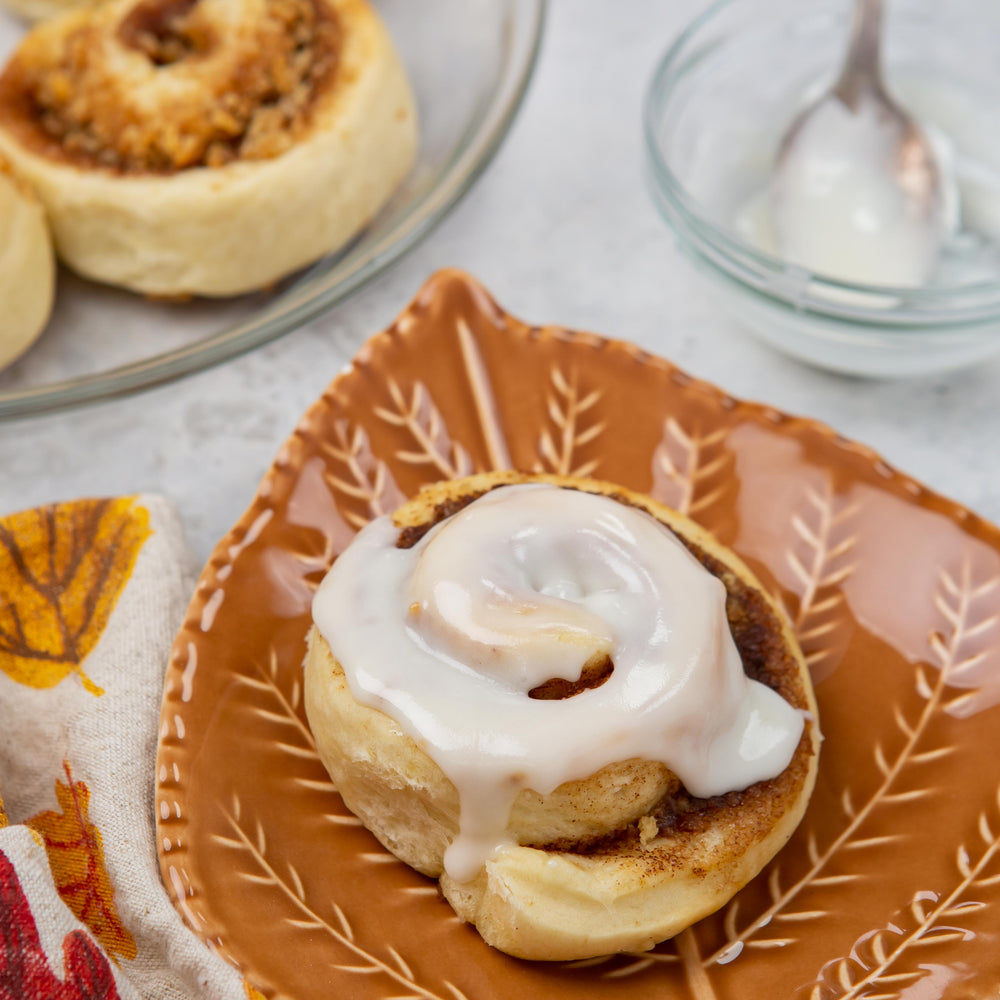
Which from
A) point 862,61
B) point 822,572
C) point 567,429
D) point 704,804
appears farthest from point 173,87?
point 704,804

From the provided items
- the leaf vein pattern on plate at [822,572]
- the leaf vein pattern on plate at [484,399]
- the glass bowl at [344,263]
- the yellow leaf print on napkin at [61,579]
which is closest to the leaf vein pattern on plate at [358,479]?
the leaf vein pattern on plate at [484,399]

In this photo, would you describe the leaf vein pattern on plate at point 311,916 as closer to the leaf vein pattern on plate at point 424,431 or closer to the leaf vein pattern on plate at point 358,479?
the leaf vein pattern on plate at point 358,479

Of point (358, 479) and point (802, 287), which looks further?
point (802, 287)

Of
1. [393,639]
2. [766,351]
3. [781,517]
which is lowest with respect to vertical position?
[766,351]

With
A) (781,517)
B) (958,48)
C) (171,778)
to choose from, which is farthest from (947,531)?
(958,48)

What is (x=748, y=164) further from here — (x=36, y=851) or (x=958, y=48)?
(x=36, y=851)

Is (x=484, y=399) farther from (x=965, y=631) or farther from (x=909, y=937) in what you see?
(x=909, y=937)

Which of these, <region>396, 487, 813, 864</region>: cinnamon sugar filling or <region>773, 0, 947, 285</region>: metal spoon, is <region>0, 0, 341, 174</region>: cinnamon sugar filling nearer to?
<region>773, 0, 947, 285</region>: metal spoon
